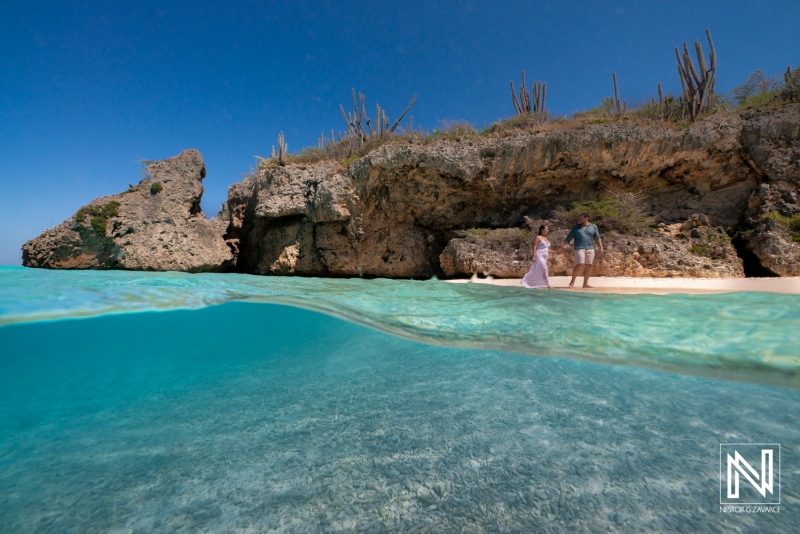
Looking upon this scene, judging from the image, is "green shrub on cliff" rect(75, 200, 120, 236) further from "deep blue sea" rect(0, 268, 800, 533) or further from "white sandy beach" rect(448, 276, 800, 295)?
"white sandy beach" rect(448, 276, 800, 295)

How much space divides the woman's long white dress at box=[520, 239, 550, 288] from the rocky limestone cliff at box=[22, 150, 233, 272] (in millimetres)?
10887

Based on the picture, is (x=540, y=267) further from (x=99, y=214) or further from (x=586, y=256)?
(x=99, y=214)

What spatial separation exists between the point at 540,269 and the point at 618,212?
4325 mm

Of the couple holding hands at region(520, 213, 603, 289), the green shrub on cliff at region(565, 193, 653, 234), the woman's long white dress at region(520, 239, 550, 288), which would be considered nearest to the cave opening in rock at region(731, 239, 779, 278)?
the green shrub on cliff at region(565, 193, 653, 234)

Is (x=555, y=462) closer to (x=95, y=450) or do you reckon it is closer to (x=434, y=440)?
(x=434, y=440)

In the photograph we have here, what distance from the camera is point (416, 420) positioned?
240 cm

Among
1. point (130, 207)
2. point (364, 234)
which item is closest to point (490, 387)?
point (364, 234)

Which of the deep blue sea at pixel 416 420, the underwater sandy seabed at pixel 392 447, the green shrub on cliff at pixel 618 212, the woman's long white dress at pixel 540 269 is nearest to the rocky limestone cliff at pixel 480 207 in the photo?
the green shrub on cliff at pixel 618 212

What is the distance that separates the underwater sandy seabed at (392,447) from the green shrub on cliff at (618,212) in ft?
29.0

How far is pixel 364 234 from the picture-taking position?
12.5 m

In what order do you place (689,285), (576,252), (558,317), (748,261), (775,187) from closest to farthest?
(558,317)
(689,285)
(576,252)
(775,187)
(748,261)

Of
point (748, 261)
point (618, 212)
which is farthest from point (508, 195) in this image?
point (748, 261)

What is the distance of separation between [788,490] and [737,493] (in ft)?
0.73

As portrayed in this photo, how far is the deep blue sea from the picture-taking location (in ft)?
5.05
